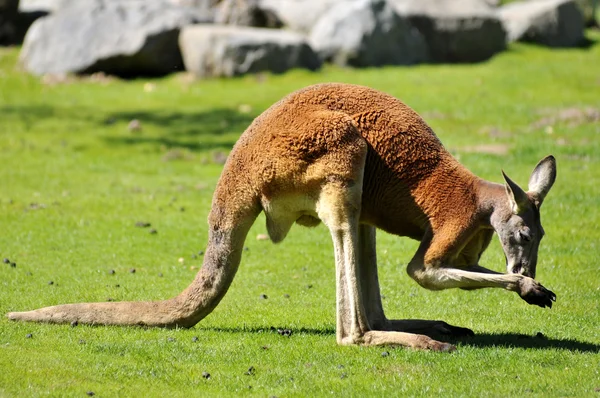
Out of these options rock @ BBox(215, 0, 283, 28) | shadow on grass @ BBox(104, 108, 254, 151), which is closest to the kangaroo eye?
shadow on grass @ BBox(104, 108, 254, 151)

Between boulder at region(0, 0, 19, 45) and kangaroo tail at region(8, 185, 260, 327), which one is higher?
kangaroo tail at region(8, 185, 260, 327)

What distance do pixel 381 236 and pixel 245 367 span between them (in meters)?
5.30

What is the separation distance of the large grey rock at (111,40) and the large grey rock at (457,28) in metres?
5.55

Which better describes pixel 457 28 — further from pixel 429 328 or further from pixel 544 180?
pixel 544 180

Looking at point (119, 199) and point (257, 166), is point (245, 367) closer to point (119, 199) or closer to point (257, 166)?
point (257, 166)

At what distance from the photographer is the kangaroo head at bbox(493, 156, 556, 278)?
7320mm

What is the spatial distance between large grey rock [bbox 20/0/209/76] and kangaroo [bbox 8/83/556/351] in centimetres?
1512

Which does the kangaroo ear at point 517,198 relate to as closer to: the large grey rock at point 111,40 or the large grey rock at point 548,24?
the large grey rock at point 111,40

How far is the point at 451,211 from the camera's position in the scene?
7520 millimetres

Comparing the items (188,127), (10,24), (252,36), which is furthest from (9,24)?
(188,127)

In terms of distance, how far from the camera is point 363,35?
2273 cm

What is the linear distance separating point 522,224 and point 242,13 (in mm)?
18008

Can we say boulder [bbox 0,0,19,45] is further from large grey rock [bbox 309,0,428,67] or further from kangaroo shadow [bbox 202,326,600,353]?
kangaroo shadow [bbox 202,326,600,353]

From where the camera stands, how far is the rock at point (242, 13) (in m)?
24.4
